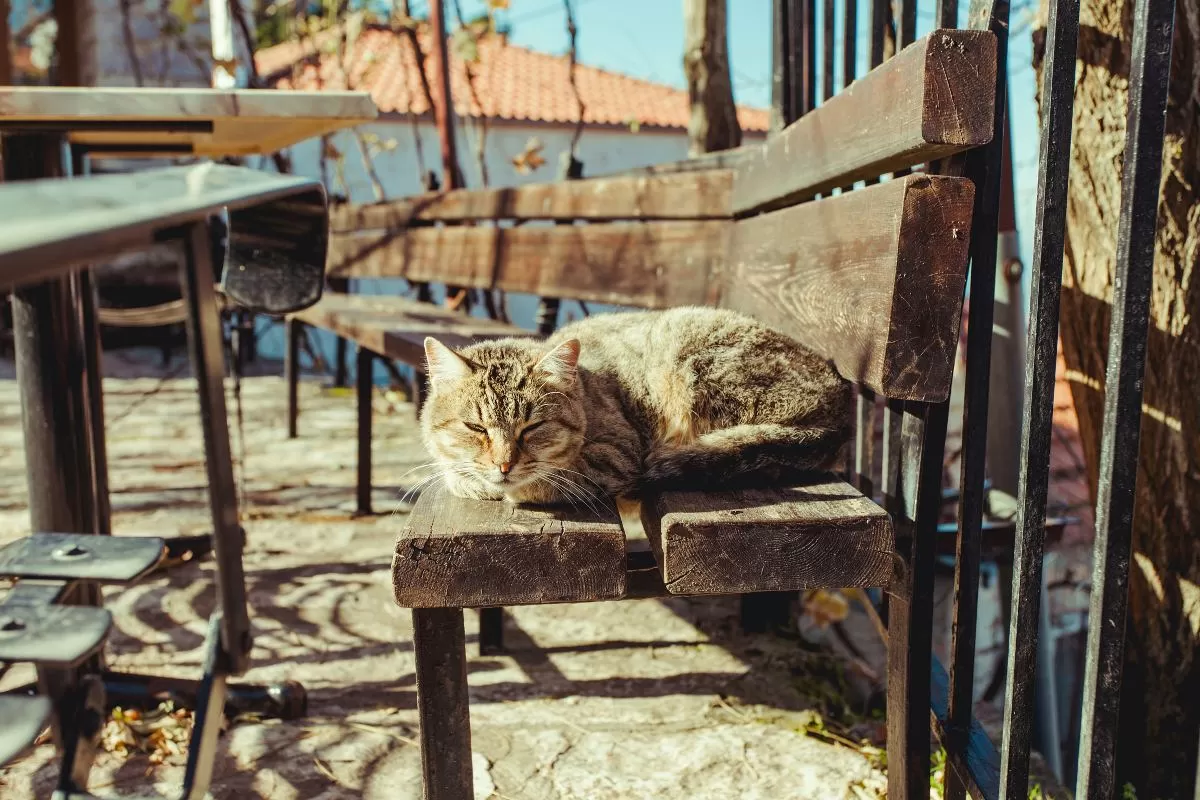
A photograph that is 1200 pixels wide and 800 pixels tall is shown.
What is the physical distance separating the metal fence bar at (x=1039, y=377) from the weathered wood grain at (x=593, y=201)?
1.56 meters

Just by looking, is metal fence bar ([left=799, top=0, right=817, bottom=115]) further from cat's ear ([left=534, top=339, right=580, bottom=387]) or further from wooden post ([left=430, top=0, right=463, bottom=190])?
wooden post ([left=430, top=0, right=463, bottom=190])

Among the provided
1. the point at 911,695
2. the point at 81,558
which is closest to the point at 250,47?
the point at 81,558

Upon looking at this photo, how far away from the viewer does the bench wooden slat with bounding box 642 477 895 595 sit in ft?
4.83

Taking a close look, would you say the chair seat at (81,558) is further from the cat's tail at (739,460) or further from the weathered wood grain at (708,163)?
the weathered wood grain at (708,163)

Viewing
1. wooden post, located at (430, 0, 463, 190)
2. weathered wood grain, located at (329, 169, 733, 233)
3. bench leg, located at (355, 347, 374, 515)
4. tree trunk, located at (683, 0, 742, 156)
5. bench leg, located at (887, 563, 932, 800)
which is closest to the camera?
bench leg, located at (887, 563, 932, 800)

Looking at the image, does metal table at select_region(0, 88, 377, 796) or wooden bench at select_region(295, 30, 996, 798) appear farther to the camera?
wooden bench at select_region(295, 30, 996, 798)

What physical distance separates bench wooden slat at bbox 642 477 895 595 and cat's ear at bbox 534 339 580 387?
0.79 m

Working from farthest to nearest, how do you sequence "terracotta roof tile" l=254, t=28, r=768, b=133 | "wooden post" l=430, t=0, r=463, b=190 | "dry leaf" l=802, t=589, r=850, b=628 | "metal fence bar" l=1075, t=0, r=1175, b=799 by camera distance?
"terracotta roof tile" l=254, t=28, r=768, b=133
"wooden post" l=430, t=0, r=463, b=190
"dry leaf" l=802, t=589, r=850, b=628
"metal fence bar" l=1075, t=0, r=1175, b=799

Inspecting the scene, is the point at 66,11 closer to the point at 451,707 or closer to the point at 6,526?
the point at 6,526

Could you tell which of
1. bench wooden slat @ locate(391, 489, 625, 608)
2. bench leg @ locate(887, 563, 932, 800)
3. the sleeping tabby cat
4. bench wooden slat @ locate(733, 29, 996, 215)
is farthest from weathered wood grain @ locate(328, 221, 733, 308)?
bench wooden slat @ locate(391, 489, 625, 608)

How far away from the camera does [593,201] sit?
11.8 ft

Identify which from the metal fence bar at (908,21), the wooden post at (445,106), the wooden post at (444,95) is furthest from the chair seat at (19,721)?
the wooden post at (444,95)

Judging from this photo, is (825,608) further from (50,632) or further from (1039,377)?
(50,632)

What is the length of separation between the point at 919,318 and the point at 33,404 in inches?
85.1
